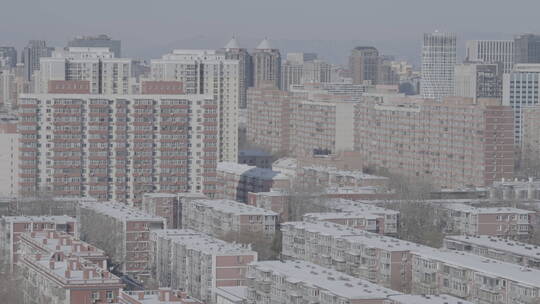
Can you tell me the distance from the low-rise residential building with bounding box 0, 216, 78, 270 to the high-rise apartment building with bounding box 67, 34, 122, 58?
52.0 m

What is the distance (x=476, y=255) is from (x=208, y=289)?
4538 millimetres

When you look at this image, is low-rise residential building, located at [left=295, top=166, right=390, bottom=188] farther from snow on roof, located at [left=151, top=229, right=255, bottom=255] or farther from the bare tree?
the bare tree

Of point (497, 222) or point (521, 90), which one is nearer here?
point (497, 222)

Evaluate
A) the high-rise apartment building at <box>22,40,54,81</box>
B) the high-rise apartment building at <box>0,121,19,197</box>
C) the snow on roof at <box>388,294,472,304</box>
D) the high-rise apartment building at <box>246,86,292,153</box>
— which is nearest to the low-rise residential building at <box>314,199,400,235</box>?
the high-rise apartment building at <box>0,121,19,197</box>

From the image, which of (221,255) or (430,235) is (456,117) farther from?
(221,255)

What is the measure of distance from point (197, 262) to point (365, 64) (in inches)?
2574

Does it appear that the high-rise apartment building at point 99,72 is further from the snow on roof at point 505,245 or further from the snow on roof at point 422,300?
the snow on roof at point 422,300

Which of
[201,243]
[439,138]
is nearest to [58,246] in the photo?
[201,243]

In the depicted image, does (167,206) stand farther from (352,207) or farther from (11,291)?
(11,291)

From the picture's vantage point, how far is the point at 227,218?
30.5m

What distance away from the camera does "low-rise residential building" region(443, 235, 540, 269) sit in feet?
82.6

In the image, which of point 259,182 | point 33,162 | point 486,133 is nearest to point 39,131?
point 33,162

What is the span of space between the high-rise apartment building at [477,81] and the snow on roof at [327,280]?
146ft

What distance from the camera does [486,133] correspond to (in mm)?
43406
